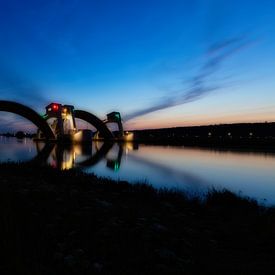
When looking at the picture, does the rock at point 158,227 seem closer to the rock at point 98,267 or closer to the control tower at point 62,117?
the rock at point 98,267

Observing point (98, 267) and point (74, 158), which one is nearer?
point (98, 267)

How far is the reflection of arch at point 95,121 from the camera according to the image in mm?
101887

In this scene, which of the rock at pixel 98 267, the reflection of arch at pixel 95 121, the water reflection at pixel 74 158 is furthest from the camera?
the reflection of arch at pixel 95 121

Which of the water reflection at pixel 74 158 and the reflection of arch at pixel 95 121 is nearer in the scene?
the water reflection at pixel 74 158

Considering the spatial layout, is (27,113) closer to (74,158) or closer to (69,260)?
(74,158)

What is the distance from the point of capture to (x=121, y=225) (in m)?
6.13

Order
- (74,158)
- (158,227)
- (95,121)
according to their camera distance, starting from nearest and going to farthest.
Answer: (158,227)
(74,158)
(95,121)

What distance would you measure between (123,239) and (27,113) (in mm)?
86411

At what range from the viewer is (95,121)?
107 m

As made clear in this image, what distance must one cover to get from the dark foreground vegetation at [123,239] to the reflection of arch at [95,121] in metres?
94.7

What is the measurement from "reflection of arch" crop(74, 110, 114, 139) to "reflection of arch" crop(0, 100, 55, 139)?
12422mm

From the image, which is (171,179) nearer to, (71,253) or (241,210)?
(241,210)

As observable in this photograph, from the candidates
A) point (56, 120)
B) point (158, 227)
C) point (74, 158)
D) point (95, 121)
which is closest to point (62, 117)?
point (56, 120)

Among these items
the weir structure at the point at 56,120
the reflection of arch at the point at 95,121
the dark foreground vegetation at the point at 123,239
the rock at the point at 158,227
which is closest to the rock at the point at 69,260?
the dark foreground vegetation at the point at 123,239
